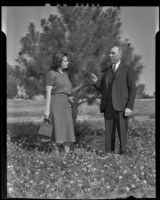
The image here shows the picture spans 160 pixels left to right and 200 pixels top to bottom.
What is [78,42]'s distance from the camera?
5508 millimetres

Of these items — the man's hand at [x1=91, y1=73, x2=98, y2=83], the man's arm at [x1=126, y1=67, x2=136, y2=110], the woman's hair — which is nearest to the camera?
the man's arm at [x1=126, y1=67, x2=136, y2=110]

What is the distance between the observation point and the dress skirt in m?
5.35

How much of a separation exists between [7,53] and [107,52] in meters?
1.23

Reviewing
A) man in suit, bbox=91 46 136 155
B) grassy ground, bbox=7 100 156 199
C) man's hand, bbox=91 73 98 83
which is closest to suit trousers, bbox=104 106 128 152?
man in suit, bbox=91 46 136 155

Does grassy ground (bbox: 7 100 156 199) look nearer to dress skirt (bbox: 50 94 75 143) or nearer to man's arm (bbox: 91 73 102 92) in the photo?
dress skirt (bbox: 50 94 75 143)

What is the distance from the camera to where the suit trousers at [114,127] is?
5.34 m

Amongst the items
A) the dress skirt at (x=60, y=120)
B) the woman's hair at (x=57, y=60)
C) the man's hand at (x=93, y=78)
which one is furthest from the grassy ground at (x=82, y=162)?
the woman's hair at (x=57, y=60)

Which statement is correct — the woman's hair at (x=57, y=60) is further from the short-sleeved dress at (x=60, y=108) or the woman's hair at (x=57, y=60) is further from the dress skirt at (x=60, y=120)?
the dress skirt at (x=60, y=120)

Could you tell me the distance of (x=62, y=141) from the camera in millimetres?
5355

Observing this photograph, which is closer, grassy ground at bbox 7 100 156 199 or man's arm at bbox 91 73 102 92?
grassy ground at bbox 7 100 156 199

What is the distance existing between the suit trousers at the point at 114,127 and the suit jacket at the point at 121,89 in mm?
87

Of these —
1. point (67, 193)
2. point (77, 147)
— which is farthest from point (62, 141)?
A: point (67, 193)

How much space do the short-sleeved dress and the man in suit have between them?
40cm

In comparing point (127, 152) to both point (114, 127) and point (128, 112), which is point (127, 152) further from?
point (128, 112)
